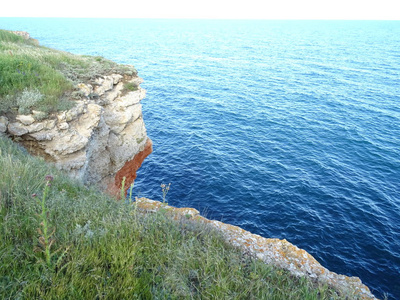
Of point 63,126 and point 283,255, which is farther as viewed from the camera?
point 63,126

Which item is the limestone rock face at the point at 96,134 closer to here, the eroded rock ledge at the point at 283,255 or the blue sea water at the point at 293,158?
the blue sea water at the point at 293,158

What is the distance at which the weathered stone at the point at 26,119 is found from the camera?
12.4 meters

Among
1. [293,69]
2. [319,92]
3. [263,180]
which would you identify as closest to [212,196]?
[263,180]

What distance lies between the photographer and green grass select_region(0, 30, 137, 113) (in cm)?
1302

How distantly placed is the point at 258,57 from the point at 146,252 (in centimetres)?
6935

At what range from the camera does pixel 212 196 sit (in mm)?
21000

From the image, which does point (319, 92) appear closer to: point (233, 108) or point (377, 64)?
point (233, 108)

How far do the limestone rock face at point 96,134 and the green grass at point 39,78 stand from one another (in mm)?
582

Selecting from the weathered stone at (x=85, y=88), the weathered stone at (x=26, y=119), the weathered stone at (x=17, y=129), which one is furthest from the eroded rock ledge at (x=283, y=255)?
the weathered stone at (x=85, y=88)

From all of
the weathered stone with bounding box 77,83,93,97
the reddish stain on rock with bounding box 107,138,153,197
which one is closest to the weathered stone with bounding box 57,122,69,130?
the weathered stone with bounding box 77,83,93,97

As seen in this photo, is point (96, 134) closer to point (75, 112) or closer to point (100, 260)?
point (75, 112)

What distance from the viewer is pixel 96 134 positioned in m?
16.0

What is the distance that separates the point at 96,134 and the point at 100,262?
12.0 meters

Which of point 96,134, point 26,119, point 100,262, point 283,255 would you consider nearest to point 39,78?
point 26,119
